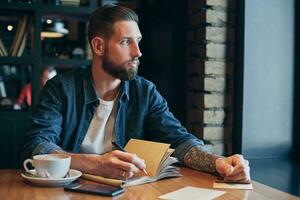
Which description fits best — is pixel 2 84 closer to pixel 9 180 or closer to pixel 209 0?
pixel 209 0

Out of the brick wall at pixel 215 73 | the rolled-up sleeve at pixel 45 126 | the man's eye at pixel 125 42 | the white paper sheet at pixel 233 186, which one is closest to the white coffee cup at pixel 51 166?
the rolled-up sleeve at pixel 45 126

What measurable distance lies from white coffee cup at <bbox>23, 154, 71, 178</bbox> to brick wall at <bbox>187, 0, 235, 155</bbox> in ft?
4.74

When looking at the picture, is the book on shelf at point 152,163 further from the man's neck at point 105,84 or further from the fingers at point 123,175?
the man's neck at point 105,84

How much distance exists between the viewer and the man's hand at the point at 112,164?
4.11ft

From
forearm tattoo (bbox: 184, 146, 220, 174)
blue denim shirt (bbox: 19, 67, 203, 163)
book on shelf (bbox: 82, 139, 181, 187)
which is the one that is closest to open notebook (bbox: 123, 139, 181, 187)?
book on shelf (bbox: 82, 139, 181, 187)

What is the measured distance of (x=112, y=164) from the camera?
1.27 metres

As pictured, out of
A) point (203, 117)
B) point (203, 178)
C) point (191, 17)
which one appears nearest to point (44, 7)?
point (191, 17)

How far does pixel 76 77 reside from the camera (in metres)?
1.73

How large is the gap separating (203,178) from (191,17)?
1547 mm

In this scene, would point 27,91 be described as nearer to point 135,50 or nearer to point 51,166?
point 135,50

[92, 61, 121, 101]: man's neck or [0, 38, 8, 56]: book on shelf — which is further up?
[0, 38, 8, 56]: book on shelf

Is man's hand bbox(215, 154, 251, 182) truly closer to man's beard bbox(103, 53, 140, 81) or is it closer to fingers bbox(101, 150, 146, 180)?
fingers bbox(101, 150, 146, 180)

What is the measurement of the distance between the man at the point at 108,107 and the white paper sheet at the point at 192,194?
0.21 meters

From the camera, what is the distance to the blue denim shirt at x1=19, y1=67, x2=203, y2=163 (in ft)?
5.06
